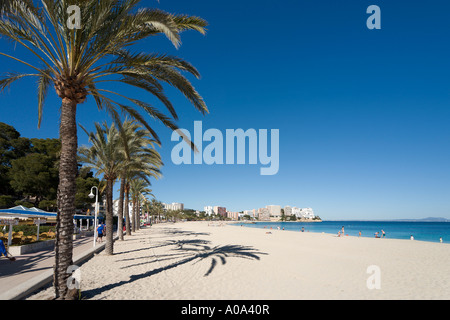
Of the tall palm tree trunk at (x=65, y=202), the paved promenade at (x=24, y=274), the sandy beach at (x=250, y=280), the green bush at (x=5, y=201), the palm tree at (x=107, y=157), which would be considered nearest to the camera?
the tall palm tree trunk at (x=65, y=202)

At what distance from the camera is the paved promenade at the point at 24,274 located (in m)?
6.73

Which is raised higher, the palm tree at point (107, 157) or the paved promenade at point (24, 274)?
the palm tree at point (107, 157)

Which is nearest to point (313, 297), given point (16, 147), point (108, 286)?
point (108, 286)

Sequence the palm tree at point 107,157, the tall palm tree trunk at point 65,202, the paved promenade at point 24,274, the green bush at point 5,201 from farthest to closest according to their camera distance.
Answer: the green bush at point 5,201 → the palm tree at point 107,157 → the paved promenade at point 24,274 → the tall palm tree trunk at point 65,202

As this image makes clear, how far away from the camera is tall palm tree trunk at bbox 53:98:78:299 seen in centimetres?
613

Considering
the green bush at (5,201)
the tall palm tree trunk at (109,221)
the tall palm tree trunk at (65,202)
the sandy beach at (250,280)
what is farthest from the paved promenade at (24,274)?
the green bush at (5,201)

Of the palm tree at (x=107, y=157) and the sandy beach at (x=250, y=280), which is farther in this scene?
the palm tree at (x=107, y=157)

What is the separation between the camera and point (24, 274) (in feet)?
29.0

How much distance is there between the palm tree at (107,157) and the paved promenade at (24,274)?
2.14m

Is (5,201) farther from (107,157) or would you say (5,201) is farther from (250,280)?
(250,280)

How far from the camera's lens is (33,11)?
242 inches

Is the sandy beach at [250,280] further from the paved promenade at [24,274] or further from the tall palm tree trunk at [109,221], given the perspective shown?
the tall palm tree trunk at [109,221]

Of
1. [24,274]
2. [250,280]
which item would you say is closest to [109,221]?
[24,274]
